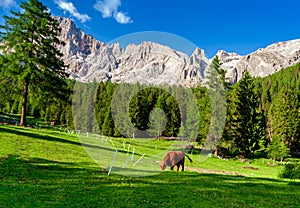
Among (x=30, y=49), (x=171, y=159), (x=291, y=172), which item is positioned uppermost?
(x=30, y=49)

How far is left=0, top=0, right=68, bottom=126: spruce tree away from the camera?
34312 mm

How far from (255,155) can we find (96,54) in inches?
2062

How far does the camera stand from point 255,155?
57.3m

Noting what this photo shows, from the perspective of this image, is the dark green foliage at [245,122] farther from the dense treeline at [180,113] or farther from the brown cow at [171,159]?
the brown cow at [171,159]

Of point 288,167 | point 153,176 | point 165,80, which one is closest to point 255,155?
point 288,167

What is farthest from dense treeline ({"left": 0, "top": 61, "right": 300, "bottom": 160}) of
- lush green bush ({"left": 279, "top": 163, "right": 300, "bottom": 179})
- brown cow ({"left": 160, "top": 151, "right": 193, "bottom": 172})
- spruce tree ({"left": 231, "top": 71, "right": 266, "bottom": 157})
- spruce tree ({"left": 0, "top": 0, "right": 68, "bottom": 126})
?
lush green bush ({"left": 279, "top": 163, "right": 300, "bottom": 179})

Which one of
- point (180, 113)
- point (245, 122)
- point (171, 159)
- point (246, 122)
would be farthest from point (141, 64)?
point (246, 122)

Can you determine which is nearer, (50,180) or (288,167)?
(50,180)

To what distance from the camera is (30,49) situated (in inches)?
1380

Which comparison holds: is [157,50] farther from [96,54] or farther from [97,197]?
[97,197]

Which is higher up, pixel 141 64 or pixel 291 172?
pixel 141 64

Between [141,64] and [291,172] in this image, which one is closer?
[141,64]

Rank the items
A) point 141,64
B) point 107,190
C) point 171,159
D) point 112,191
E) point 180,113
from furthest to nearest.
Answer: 1. point 171,159
2. point 141,64
3. point 180,113
4. point 107,190
5. point 112,191

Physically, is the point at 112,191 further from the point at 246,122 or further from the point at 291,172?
the point at 246,122
